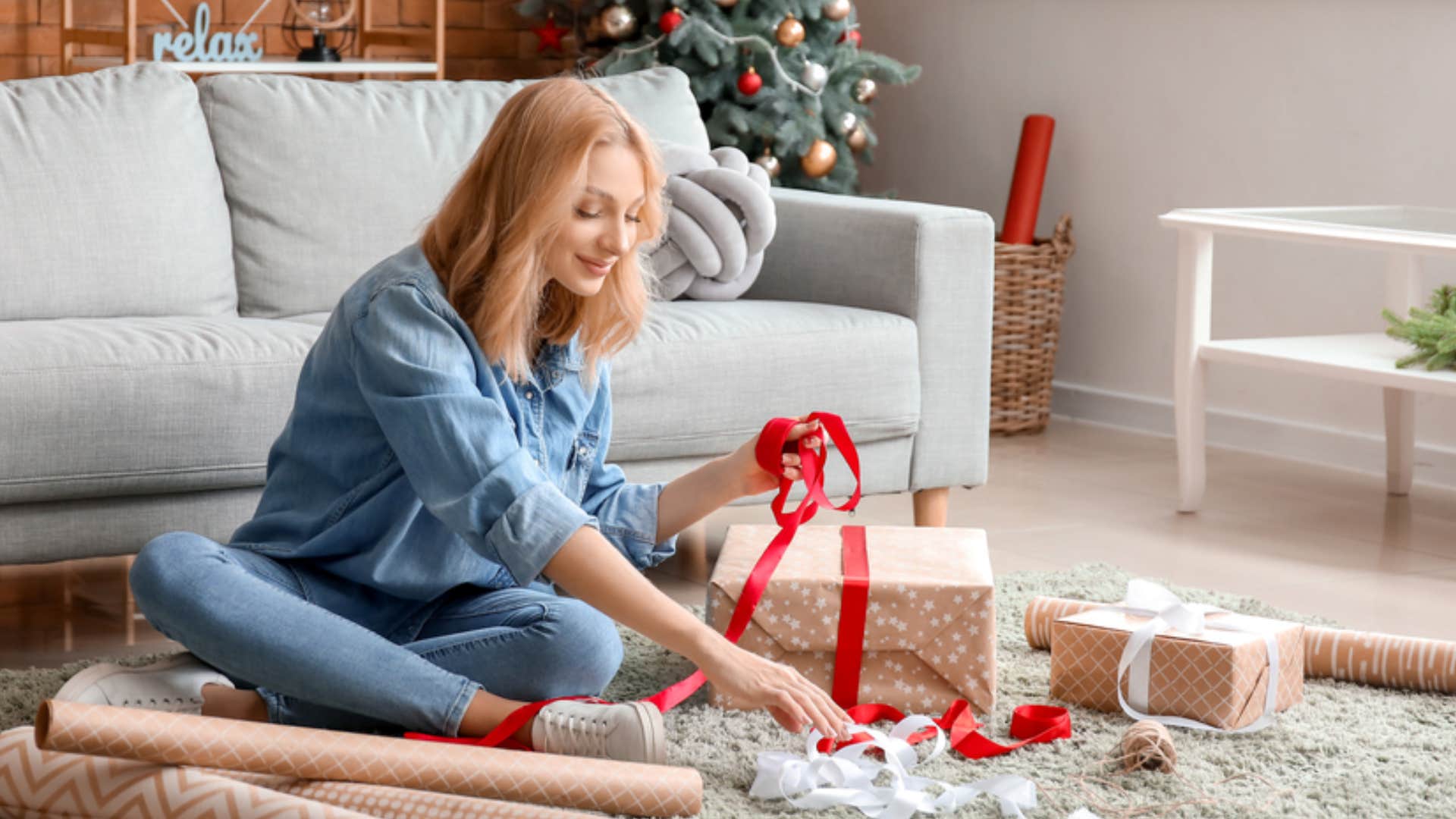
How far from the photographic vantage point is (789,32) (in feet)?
12.5

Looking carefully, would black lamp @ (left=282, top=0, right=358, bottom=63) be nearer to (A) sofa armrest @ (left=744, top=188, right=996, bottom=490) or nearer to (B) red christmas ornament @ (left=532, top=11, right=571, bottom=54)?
(B) red christmas ornament @ (left=532, top=11, right=571, bottom=54)

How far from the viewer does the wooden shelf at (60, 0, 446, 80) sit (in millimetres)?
4039

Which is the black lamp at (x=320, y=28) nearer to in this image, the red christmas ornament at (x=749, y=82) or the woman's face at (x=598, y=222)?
the red christmas ornament at (x=749, y=82)

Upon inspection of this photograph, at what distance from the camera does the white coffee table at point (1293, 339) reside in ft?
9.46

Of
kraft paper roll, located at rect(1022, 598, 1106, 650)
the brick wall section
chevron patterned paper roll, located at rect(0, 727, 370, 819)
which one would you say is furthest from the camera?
the brick wall section

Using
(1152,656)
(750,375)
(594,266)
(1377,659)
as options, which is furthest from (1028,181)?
(594,266)

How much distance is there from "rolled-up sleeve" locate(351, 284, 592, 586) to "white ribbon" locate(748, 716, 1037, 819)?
30 centimetres

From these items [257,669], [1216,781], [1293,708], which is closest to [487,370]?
[257,669]

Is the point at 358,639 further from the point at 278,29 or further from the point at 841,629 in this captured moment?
the point at 278,29

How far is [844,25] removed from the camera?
3.97m

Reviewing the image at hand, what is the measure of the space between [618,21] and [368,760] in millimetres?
2706

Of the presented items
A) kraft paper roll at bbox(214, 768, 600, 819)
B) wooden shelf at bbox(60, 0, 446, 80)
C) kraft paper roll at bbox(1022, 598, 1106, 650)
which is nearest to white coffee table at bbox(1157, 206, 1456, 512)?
kraft paper roll at bbox(1022, 598, 1106, 650)

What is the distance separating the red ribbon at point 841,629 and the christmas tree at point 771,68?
2065 millimetres

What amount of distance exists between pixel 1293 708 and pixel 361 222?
150cm
